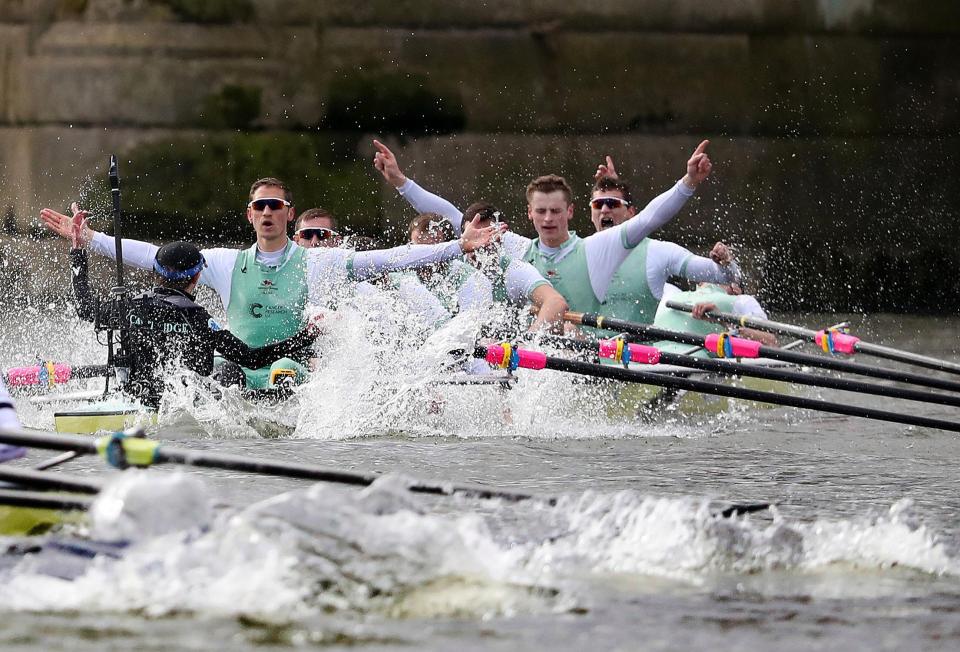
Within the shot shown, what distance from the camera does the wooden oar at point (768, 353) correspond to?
213 inches

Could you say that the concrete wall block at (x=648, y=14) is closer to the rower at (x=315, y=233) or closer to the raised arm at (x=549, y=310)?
the rower at (x=315, y=233)

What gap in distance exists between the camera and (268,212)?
6340 millimetres

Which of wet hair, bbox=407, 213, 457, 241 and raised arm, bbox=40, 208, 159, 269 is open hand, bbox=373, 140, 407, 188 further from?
raised arm, bbox=40, 208, 159, 269

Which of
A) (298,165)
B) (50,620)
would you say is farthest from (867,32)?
(50,620)

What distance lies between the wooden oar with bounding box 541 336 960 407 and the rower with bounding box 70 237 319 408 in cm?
136

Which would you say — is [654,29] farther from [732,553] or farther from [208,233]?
[732,553]

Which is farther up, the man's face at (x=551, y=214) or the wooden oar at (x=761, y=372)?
the man's face at (x=551, y=214)

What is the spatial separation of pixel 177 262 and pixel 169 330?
0.25 m

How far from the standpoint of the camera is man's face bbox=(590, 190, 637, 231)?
289 inches

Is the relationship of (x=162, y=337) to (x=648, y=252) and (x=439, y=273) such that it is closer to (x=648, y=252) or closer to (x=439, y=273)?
(x=439, y=273)

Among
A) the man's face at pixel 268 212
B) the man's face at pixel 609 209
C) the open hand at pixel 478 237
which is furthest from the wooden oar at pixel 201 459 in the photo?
the man's face at pixel 609 209

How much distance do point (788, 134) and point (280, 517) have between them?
11.0 meters

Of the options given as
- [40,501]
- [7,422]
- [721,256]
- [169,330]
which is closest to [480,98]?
[721,256]

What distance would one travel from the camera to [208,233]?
12.7 meters
